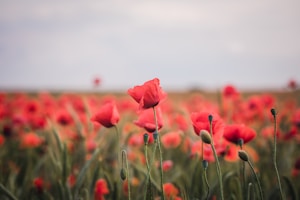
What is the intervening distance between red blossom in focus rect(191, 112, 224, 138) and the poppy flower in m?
0.15

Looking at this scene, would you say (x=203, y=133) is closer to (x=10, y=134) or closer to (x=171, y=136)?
(x=171, y=136)

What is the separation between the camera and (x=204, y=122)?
1.16 m

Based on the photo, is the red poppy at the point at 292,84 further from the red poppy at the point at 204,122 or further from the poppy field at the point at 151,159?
the red poppy at the point at 204,122

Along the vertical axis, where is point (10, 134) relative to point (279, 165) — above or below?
above

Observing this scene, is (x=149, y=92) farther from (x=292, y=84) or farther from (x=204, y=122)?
(x=292, y=84)

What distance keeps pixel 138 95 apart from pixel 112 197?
21.4 inches

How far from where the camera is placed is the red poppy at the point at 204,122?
115 cm

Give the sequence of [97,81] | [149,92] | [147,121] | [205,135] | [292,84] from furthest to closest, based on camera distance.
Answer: [292,84] < [97,81] < [147,121] < [149,92] < [205,135]

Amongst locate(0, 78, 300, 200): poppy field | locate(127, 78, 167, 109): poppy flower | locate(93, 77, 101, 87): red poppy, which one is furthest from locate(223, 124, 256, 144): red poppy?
locate(93, 77, 101, 87): red poppy

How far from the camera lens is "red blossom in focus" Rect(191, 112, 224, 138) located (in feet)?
3.77

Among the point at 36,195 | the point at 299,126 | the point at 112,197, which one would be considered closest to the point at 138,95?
the point at 112,197

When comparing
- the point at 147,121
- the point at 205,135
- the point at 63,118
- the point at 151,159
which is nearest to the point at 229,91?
the point at 63,118

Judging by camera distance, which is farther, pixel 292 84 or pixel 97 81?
pixel 292 84

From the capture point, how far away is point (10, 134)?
11.0 ft
